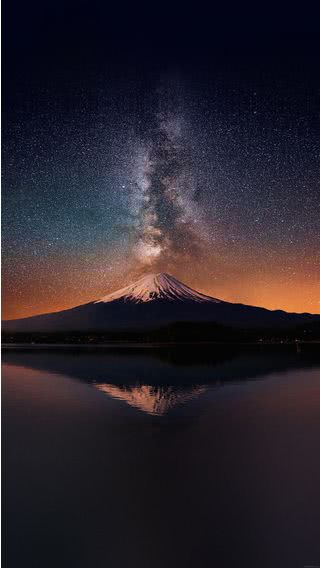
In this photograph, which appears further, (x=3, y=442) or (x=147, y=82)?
(x=147, y=82)

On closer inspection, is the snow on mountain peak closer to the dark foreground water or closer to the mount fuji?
the mount fuji

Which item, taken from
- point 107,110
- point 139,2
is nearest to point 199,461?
point 139,2

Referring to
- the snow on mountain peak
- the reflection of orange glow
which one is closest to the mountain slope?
the snow on mountain peak

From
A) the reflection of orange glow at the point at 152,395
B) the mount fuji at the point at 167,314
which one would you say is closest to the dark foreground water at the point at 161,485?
the reflection of orange glow at the point at 152,395

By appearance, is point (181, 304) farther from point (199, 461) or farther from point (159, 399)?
point (199, 461)

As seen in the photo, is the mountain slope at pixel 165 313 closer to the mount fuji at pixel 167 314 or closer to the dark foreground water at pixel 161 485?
the mount fuji at pixel 167 314

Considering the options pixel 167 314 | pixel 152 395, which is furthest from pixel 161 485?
pixel 167 314

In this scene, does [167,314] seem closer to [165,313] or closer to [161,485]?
[165,313]
